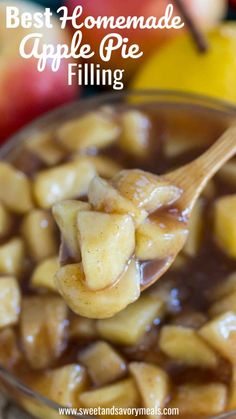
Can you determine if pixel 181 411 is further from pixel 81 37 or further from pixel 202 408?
pixel 81 37

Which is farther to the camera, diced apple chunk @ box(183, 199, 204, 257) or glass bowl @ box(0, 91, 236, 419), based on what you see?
glass bowl @ box(0, 91, 236, 419)

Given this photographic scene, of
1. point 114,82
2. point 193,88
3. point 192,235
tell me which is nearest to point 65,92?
point 114,82

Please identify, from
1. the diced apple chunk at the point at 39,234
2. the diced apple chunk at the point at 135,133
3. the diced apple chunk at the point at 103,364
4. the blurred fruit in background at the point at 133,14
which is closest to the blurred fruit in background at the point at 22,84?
the blurred fruit in background at the point at 133,14

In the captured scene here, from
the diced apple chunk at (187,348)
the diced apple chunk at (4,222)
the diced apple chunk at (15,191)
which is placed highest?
the diced apple chunk at (15,191)

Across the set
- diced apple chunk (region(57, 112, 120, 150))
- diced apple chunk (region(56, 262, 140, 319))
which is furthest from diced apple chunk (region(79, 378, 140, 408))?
diced apple chunk (region(57, 112, 120, 150))

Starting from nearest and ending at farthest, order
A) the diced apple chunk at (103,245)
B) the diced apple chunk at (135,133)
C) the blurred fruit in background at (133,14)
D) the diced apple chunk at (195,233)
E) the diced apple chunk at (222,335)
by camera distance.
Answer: the diced apple chunk at (103,245)
the diced apple chunk at (222,335)
the diced apple chunk at (195,233)
the diced apple chunk at (135,133)
the blurred fruit in background at (133,14)

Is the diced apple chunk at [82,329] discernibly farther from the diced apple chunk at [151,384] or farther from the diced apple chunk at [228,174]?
the diced apple chunk at [228,174]

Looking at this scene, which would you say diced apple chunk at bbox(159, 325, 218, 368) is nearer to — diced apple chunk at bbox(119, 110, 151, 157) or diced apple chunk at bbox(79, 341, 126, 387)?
diced apple chunk at bbox(79, 341, 126, 387)
